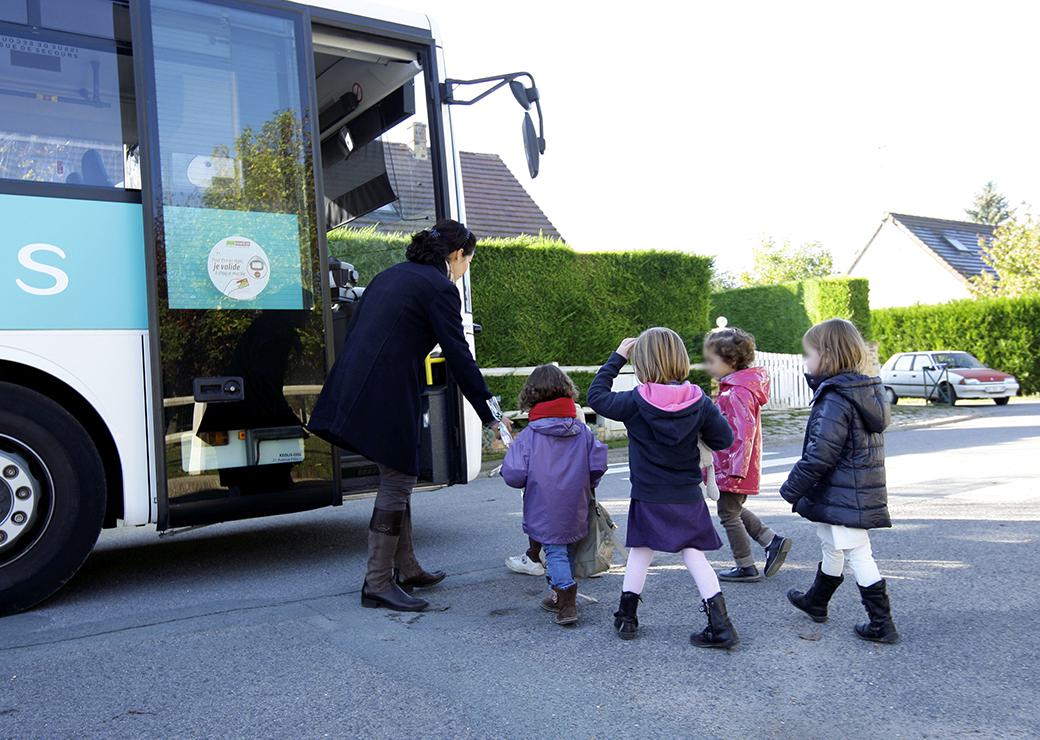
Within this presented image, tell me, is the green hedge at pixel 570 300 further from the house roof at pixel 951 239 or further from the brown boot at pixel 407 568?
the house roof at pixel 951 239

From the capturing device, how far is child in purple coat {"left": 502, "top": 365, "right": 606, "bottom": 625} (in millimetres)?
4070

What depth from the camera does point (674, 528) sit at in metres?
3.73

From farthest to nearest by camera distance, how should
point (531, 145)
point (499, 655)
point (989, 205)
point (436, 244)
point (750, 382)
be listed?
point (989, 205), point (531, 145), point (750, 382), point (436, 244), point (499, 655)

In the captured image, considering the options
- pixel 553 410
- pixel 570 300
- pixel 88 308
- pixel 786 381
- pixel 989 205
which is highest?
pixel 989 205

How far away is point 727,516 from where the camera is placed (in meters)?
4.79

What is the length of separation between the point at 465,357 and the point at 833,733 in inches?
90.1

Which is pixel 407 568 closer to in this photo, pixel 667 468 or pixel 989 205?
pixel 667 468

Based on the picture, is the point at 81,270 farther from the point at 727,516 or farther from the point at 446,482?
the point at 727,516

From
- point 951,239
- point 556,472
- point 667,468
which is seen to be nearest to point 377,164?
point 556,472

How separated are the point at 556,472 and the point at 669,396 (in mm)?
685

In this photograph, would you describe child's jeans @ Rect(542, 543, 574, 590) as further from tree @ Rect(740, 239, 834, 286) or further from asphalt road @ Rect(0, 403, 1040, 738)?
tree @ Rect(740, 239, 834, 286)

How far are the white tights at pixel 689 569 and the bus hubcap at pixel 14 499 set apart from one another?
287cm

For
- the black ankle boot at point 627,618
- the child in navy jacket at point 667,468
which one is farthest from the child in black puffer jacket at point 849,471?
the black ankle boot at point 627,618

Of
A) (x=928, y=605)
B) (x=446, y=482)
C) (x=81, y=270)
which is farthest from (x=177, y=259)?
(x=928, y=605)
